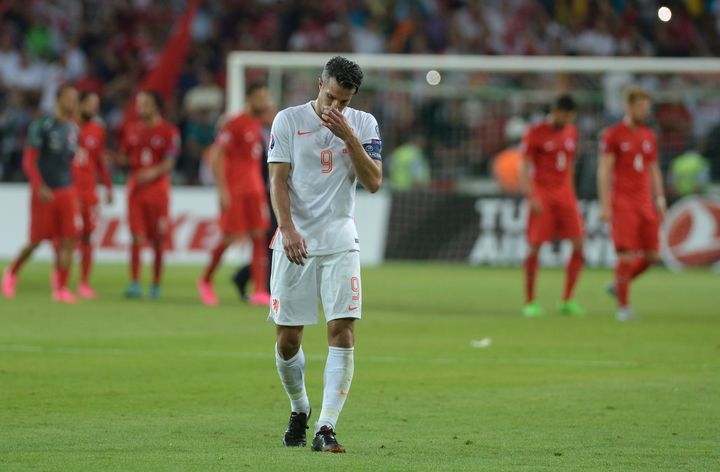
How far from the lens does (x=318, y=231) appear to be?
766cm

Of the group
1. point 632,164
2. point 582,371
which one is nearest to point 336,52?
point 632,164

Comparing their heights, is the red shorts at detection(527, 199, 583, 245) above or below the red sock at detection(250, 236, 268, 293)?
above

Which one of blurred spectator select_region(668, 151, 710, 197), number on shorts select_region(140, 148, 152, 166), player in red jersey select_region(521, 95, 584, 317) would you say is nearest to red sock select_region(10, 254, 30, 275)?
number on shorts select_region(140, 148, 152, 166)

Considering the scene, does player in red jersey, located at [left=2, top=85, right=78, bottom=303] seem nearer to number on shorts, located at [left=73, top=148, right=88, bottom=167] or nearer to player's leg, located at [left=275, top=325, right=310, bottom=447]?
number on shorts, located at [left=73, top=148, right=88, bottom=167]

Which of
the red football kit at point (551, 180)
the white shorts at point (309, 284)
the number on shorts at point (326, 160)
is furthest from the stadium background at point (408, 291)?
the number on shorts at point (326, 160)

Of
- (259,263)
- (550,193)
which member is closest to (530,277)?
(550,193)

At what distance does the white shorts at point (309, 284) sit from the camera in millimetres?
7582

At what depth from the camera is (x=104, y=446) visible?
745cm

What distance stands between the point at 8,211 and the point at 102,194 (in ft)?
5.62

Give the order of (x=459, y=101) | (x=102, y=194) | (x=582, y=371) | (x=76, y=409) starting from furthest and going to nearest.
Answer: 1. (x=459, y=101)
2. (x=102, y=194)
3. (x=582, y=371)
4. (x=76, y=409)

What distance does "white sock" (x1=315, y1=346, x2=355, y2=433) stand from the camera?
747 cm

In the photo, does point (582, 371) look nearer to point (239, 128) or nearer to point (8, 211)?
point (239, 128)

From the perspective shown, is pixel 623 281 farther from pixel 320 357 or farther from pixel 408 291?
pixel 320 357

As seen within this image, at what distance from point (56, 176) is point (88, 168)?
1450 millimetres
